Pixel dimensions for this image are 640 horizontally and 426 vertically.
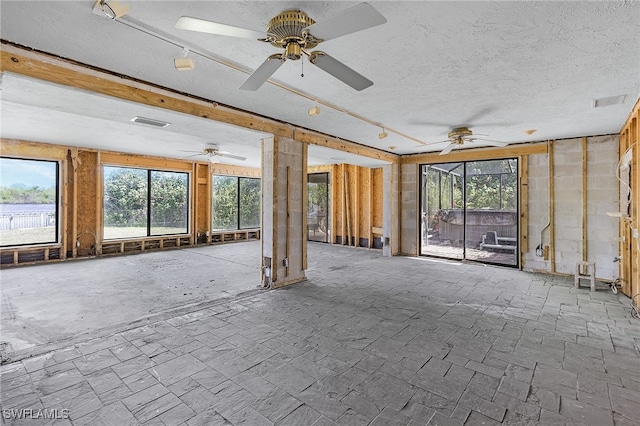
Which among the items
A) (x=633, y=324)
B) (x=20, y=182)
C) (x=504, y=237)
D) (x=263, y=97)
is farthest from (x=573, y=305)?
(x=20, y=182)

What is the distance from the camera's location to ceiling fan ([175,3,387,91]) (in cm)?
159

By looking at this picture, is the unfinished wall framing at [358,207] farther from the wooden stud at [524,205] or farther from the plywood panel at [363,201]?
the wooden stud at [524,205]

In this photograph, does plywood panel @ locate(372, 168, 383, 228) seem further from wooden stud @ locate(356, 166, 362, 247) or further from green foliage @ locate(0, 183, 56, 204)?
green foliage @ locate(0, 183, 56, 204)

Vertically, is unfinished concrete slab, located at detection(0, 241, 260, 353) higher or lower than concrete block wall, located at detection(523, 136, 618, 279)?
lower

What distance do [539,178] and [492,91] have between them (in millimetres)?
3689

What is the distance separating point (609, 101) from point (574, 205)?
106 inches

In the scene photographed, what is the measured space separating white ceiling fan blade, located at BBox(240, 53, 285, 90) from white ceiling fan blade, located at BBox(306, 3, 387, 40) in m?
0.40

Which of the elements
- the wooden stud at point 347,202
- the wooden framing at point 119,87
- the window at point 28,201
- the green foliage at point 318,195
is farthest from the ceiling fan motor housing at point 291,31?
the green foliage at point 318,195

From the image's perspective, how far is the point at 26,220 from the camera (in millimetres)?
6785

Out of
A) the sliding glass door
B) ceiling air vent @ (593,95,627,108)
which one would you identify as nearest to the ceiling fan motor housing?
ceiling air vent @ (593,95,627,108)

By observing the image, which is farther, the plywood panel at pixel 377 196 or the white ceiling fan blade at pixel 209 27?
the plywood panel at pixel 377 196

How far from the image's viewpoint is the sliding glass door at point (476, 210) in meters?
7.80

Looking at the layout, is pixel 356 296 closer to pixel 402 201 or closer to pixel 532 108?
pixel 532 108

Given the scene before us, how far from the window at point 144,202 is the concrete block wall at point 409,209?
6.65 metres
